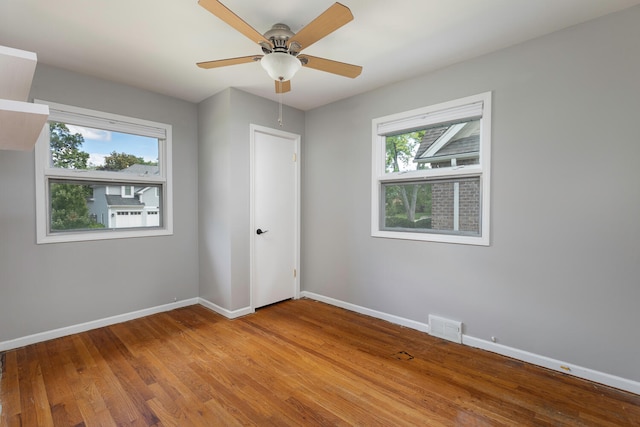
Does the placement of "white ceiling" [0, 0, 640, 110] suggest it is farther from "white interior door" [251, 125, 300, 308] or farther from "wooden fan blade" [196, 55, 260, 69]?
"white interior door" [251, 125, 300, 308]

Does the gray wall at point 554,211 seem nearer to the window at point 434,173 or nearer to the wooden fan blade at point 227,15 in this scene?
the window at point 434,173

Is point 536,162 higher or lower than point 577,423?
higher

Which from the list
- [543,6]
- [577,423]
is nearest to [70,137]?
[543,6]

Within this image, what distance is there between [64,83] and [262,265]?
2.66 metres

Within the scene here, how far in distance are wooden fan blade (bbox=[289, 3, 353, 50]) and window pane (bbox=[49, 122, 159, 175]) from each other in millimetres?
2347

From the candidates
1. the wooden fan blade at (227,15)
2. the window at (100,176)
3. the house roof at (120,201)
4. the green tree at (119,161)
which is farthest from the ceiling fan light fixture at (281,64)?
the house roof at (120,201)

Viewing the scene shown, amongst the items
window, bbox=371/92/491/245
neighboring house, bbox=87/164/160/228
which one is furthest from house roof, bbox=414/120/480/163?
neighboring house, bbox=87/164/160/228

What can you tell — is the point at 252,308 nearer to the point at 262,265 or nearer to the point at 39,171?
the point at 262,265

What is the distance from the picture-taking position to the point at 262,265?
358 centimetres

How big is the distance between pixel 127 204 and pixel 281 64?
95.9 inches

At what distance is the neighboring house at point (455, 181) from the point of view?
2.63 meters

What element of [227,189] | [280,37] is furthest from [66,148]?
[280,37]

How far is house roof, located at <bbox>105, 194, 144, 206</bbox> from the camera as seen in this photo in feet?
10.2

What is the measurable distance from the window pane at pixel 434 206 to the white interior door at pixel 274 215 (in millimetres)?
1279
